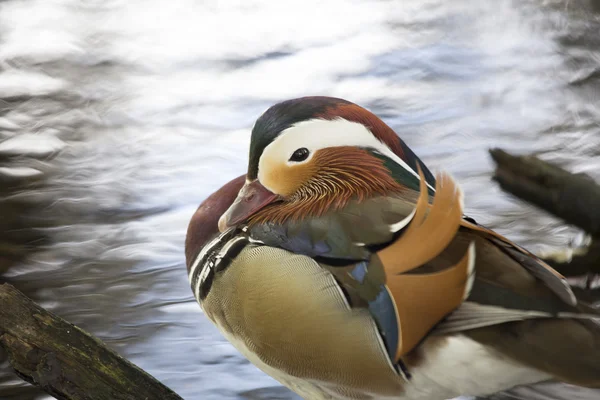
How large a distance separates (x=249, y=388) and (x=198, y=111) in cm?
114

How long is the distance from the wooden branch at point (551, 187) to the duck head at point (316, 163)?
0.57ft

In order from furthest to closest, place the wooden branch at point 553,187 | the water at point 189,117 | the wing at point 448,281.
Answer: the water at point 189,117 → the wooden branch at point 553,187 → the wing at point 448,281

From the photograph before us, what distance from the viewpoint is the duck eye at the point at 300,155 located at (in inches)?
30.8

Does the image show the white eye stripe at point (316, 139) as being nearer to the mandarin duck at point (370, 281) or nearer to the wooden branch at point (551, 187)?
the mandarin duck at point (370, 281)

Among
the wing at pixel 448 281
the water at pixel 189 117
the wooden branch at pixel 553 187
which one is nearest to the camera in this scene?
the wing at pixel 448 281

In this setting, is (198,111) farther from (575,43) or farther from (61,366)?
(61,366)

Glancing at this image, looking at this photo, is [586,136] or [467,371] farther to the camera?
[586,136]

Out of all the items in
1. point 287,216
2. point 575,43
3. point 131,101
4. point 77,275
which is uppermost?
point 287,216

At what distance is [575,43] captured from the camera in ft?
8.16

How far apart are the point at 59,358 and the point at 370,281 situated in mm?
330

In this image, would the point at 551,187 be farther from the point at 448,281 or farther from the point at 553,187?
the point at 448,281

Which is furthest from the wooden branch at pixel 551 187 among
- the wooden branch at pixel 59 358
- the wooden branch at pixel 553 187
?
the wooden branch at pixel 59 358

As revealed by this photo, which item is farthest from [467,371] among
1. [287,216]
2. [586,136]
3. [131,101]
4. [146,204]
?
[131,101]

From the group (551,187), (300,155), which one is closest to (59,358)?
(300,155)
